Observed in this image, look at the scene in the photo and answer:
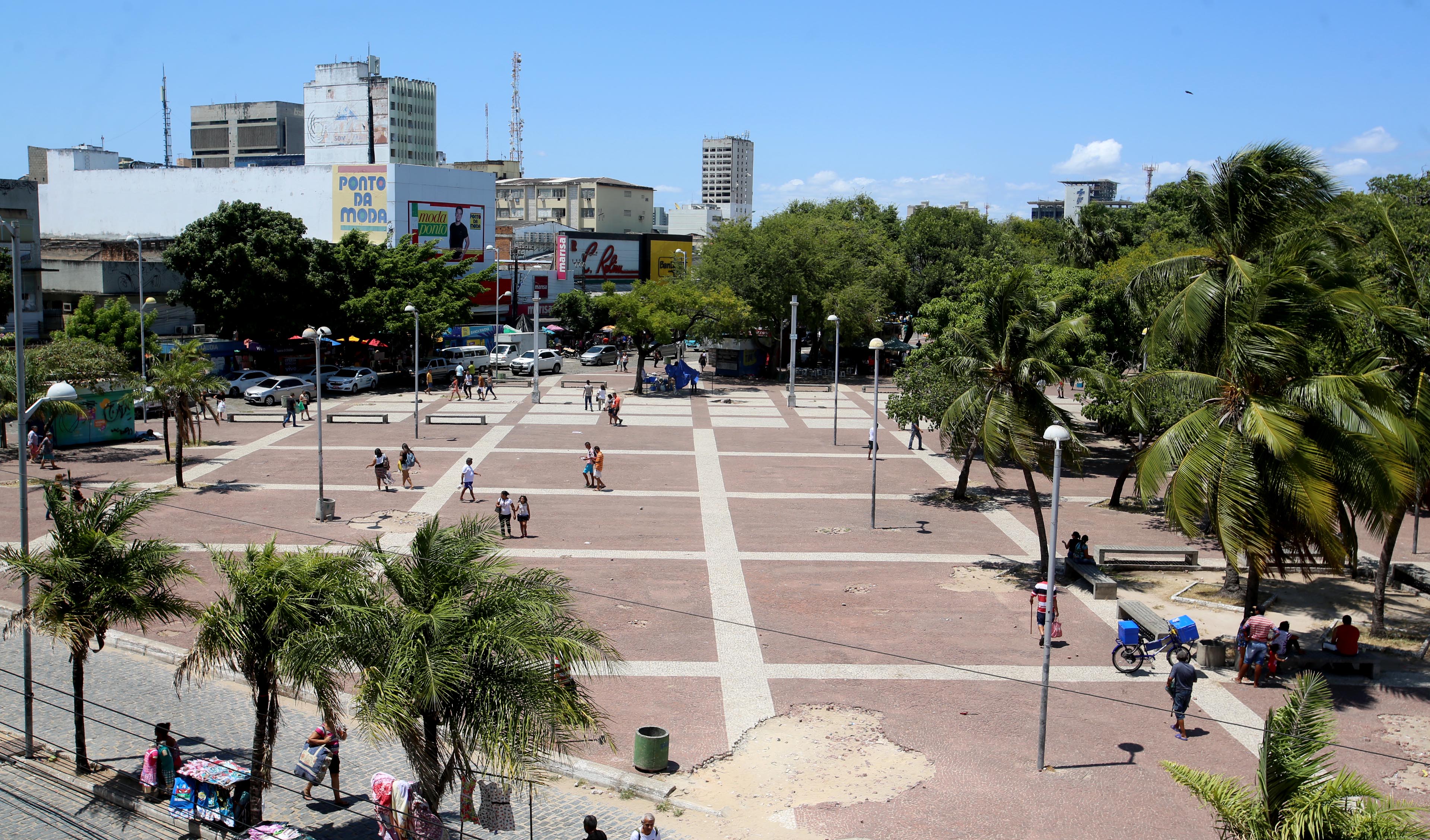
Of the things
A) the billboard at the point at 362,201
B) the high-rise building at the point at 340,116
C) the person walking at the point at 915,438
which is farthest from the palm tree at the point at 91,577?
the high-rise building at the point at 340,116

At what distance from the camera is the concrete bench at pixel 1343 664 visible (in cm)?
1664

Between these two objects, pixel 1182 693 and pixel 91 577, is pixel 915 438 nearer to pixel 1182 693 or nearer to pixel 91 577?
pixel 1182 693

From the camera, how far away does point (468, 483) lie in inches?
1048

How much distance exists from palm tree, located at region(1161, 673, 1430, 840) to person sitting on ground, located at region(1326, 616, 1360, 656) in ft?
31.7

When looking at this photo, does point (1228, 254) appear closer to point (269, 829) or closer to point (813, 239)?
point (269, 829)

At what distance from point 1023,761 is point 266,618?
941 cm

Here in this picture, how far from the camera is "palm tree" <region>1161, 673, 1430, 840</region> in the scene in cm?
716

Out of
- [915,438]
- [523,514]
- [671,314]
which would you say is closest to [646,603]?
[523,514]

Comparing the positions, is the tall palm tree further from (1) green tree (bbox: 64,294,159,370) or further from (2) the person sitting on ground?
(1) green tree (bbox: 64,294,159,370)

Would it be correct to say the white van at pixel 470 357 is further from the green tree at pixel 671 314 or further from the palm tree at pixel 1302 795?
the palm tree at pixel 1302 795

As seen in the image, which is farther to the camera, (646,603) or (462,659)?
(646,603)

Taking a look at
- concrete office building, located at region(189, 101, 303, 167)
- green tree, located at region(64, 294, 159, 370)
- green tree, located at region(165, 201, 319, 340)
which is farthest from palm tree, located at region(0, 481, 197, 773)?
concrete office building, located at region(189, 101, 303, 167)

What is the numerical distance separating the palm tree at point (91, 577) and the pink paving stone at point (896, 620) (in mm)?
8964

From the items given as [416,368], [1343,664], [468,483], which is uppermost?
[416,368]
